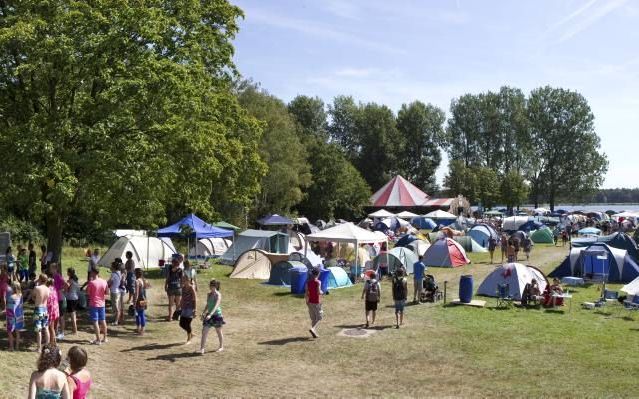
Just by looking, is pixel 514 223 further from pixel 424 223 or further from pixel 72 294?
pixel 72 294

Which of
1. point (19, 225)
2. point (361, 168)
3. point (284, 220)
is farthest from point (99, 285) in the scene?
point (361, 168)

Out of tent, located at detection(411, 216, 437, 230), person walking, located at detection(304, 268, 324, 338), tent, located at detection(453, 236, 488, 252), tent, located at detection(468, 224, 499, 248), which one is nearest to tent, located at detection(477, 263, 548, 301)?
person walking, located at detection(304, 268, 324, 338)

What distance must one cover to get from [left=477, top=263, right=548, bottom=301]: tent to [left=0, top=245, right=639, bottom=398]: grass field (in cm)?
157

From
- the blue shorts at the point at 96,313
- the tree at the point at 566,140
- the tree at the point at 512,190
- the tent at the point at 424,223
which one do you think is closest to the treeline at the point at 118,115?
the blue shorts at the point at 96,313

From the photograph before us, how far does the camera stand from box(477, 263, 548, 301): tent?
1902 cm

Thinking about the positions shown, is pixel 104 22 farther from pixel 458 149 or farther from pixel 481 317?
pixel 458 149

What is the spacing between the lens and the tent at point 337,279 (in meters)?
22.1

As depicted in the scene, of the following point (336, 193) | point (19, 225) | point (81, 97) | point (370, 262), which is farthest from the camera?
point (336, 193)

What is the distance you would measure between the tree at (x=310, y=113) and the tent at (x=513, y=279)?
56.1 metres

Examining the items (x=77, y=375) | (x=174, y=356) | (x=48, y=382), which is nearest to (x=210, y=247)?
(x=174, y=356)

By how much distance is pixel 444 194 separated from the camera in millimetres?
79812

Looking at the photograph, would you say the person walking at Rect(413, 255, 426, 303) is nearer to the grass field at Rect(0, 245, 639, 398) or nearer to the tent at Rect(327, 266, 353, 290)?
the grass field at Rect(0, 245, 639, 398)

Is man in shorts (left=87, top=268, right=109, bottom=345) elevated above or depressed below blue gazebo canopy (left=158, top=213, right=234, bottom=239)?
below

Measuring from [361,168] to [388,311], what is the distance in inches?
2418
